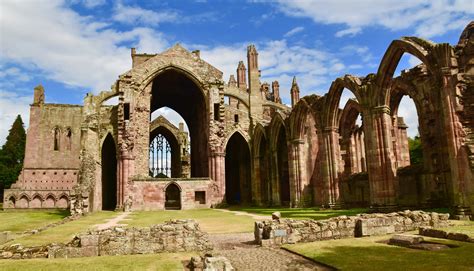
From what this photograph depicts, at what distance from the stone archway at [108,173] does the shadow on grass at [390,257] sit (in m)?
28.9

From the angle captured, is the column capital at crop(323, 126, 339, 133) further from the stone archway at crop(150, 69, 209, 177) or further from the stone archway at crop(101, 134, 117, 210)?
the stone archway at crop(101, 134, 117, 210)

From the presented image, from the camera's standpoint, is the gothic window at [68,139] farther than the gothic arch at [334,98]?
Yes

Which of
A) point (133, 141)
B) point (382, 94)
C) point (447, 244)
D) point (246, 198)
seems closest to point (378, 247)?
point (447, 244)

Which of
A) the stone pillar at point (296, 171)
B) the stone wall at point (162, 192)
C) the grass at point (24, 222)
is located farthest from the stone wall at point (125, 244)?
the stone wall at point (162, 192)

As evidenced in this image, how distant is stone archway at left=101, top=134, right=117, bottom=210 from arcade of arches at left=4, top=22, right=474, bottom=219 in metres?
0.10

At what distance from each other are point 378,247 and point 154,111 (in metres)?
36.9

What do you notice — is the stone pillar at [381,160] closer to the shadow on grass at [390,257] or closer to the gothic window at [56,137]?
the shadow on grass at [390,257]

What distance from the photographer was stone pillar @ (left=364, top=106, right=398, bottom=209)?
16.4 metres

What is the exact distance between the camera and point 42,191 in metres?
47.5

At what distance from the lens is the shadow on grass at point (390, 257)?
19.9 ft

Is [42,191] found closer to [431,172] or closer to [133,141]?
[133,141]

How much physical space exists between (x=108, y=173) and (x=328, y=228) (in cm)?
3052

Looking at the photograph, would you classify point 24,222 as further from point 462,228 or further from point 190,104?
point 190,104

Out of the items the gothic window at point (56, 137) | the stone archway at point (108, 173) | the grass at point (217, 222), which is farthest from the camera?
the gothic window at point (56, 137)
